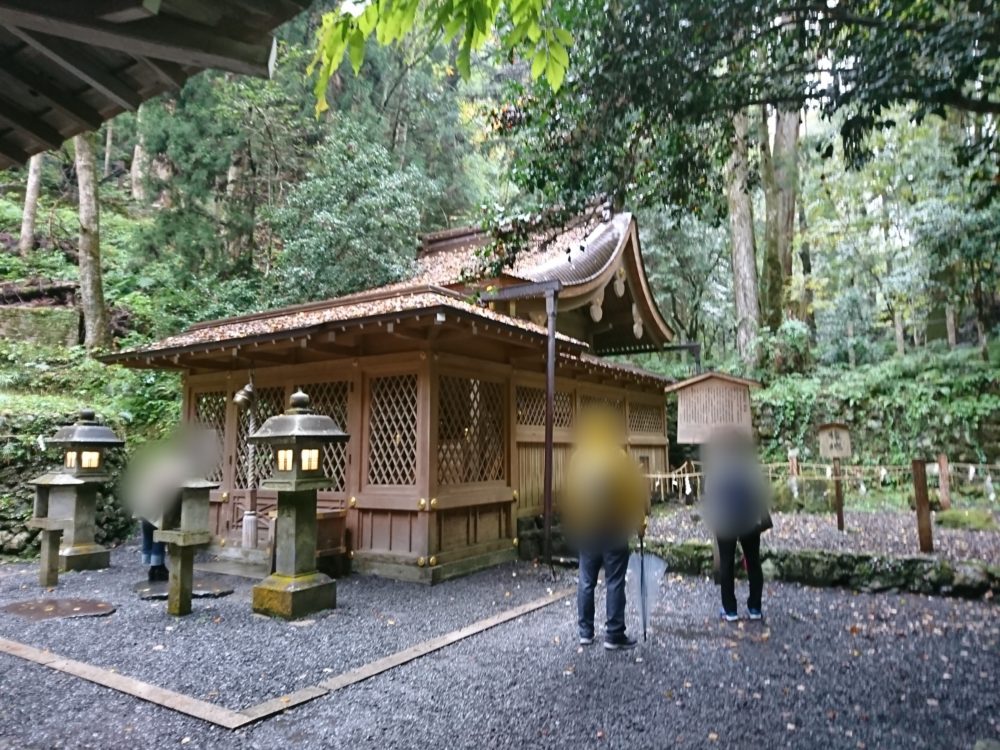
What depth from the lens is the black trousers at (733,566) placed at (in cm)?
563

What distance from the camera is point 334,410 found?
888cm

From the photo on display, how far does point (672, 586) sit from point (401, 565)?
332 cm

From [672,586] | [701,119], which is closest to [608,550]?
[672,586]

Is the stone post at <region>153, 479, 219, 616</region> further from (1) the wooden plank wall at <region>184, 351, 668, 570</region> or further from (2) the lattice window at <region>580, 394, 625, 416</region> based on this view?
(2) the lattice window at <region>580, 394, 625, 416</region>

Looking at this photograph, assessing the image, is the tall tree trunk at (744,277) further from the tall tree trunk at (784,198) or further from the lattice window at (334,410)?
the lattice window at (334,410)

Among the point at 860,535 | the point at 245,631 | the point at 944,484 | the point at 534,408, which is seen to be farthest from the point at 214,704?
the point at 944,484

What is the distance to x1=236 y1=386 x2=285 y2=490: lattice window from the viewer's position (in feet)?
30.0

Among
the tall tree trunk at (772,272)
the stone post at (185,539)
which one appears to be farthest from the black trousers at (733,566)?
the tall tree trunk at (772,272)

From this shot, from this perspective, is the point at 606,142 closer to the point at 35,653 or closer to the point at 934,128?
the point at 35,653

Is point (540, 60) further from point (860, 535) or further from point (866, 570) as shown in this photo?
point (860, 535)

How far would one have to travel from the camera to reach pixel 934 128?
14.5 meters

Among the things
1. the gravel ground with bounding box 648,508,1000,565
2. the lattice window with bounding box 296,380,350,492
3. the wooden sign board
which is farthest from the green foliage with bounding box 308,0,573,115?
the wooden sign board

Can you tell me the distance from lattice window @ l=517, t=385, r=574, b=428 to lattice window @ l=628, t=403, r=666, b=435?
3.06 meters

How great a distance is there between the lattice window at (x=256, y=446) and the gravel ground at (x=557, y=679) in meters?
2.87
